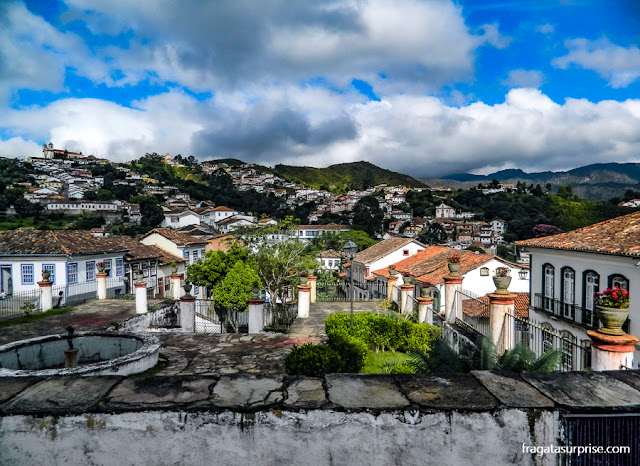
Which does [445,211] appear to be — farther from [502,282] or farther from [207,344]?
[207,344]

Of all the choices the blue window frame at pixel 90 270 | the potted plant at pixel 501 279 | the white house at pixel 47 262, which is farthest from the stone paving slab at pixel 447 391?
the blue window frame at pixel 90 270

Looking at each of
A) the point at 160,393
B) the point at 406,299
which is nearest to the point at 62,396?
the point at 160,393

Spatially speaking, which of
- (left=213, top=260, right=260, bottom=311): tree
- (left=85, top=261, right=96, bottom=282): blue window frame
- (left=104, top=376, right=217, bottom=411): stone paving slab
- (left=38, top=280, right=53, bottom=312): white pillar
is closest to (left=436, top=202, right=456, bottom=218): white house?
(left=85, top=261, right=96, bottom=282): blue window frame

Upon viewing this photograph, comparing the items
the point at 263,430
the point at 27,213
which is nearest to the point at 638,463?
the point at 263,430

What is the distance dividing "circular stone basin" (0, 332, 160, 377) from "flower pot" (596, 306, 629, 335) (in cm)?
592

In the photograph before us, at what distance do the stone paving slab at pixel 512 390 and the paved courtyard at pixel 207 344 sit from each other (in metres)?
2.32

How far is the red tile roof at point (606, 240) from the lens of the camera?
43.9ft

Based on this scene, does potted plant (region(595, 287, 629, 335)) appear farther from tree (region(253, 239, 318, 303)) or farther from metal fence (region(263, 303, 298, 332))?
tree (region(253, 239, 318, 303))

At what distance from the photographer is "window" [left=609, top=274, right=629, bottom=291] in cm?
1338

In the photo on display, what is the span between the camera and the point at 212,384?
2.36 meters

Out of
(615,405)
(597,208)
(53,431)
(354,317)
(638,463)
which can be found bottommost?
(354,317)

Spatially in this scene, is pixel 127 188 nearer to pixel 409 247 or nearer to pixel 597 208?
pixel 409 247

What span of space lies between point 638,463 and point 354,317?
25.2 feet

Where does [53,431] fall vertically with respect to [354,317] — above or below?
above
